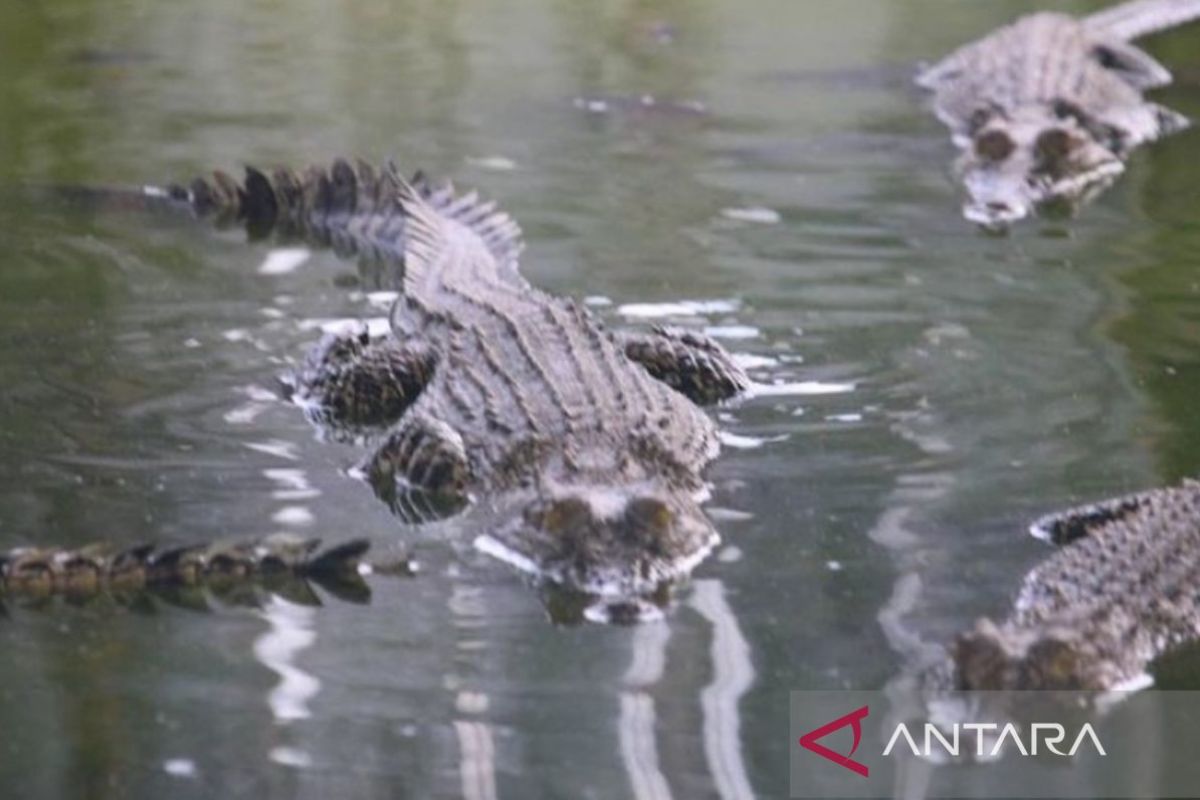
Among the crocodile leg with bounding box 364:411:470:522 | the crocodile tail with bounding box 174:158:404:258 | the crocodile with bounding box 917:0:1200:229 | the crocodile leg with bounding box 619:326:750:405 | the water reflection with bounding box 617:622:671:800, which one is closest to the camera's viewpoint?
the water reflection with bounding box 617:622:671:800

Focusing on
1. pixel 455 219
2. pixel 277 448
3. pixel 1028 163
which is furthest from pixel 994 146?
pixel 277 448

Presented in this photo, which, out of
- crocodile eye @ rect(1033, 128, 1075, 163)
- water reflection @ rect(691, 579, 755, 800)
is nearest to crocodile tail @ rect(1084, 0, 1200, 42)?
Answer: crocodile eye @ rect(1033, 128, 1075, 163)

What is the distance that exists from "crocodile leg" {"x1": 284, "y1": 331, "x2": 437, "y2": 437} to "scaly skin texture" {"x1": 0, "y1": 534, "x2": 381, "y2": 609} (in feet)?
4.83

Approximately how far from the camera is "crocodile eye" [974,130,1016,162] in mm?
11875

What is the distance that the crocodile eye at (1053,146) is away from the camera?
11.9 metres

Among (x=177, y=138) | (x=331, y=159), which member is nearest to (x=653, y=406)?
(x=331, y=159)

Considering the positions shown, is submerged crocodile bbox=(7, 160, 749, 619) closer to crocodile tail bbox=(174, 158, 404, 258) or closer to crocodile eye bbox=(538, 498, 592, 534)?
crocodile eye bbox=(538, 498, 592, 534)

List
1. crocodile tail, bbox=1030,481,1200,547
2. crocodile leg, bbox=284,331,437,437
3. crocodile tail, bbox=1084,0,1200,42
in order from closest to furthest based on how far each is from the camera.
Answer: crocodile tail, bbox=1030,481,1200,547 < crocodile leg, bbox=284,331,437,437 < crocodile tail, bbox=1084,0,1200,42

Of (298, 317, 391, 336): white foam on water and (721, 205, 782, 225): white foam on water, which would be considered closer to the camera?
(298, 317, 391, 336): white foam on water

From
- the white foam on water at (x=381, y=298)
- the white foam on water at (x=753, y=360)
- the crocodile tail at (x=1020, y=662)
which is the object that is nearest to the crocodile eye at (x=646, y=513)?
the crocodile tail at (x=1020, y=662)

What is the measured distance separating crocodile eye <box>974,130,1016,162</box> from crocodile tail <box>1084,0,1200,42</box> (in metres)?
3.56

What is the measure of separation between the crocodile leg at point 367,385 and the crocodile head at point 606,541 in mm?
1454

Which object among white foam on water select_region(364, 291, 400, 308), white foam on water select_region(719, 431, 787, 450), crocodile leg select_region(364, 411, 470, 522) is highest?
white foam on water select_region(364, 291, 400, 308)

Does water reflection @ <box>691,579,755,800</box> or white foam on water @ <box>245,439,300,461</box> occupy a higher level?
white foam on water @ <box>245,439,300,461</box>
